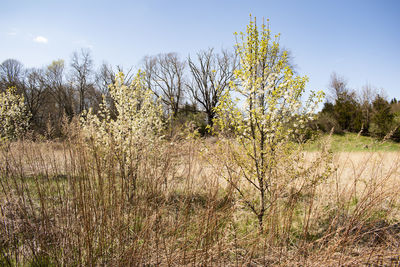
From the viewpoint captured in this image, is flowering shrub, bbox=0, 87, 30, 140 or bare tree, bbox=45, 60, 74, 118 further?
bare tree, bbox=45, 60, 74, 118

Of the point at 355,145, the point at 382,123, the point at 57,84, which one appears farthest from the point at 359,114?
the point at 57,84

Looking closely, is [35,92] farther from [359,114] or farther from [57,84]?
[359,114]

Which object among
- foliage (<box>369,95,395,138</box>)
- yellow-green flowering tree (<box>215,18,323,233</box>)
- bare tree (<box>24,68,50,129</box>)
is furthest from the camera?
bare tree (<box>24,68,50,129</box>)

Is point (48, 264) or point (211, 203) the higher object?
point (211, 203)

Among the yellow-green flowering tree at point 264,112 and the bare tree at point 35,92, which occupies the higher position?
the bare tree at point 35,92

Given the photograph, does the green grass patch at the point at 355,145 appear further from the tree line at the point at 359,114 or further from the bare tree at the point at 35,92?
the bare tree at the point at 35,92

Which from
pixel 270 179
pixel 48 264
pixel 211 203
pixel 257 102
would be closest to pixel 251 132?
pixel 257 102

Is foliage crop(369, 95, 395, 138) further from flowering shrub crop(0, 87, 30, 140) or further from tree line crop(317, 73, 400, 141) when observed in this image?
flowering shrub crop(0, 87, 30, 140)

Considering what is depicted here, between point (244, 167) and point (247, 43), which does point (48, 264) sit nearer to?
point (244, 167)

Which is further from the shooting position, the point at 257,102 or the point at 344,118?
the point at 344,118

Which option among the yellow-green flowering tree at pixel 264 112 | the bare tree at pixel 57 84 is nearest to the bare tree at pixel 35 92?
the bare tree at pixel 57 84

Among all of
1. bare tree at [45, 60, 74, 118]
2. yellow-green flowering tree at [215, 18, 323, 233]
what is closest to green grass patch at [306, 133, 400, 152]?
yellow-green flowering tree at [215, 18, 323, 233]

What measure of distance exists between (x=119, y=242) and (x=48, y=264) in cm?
73

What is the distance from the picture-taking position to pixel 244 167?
346 centimetres
